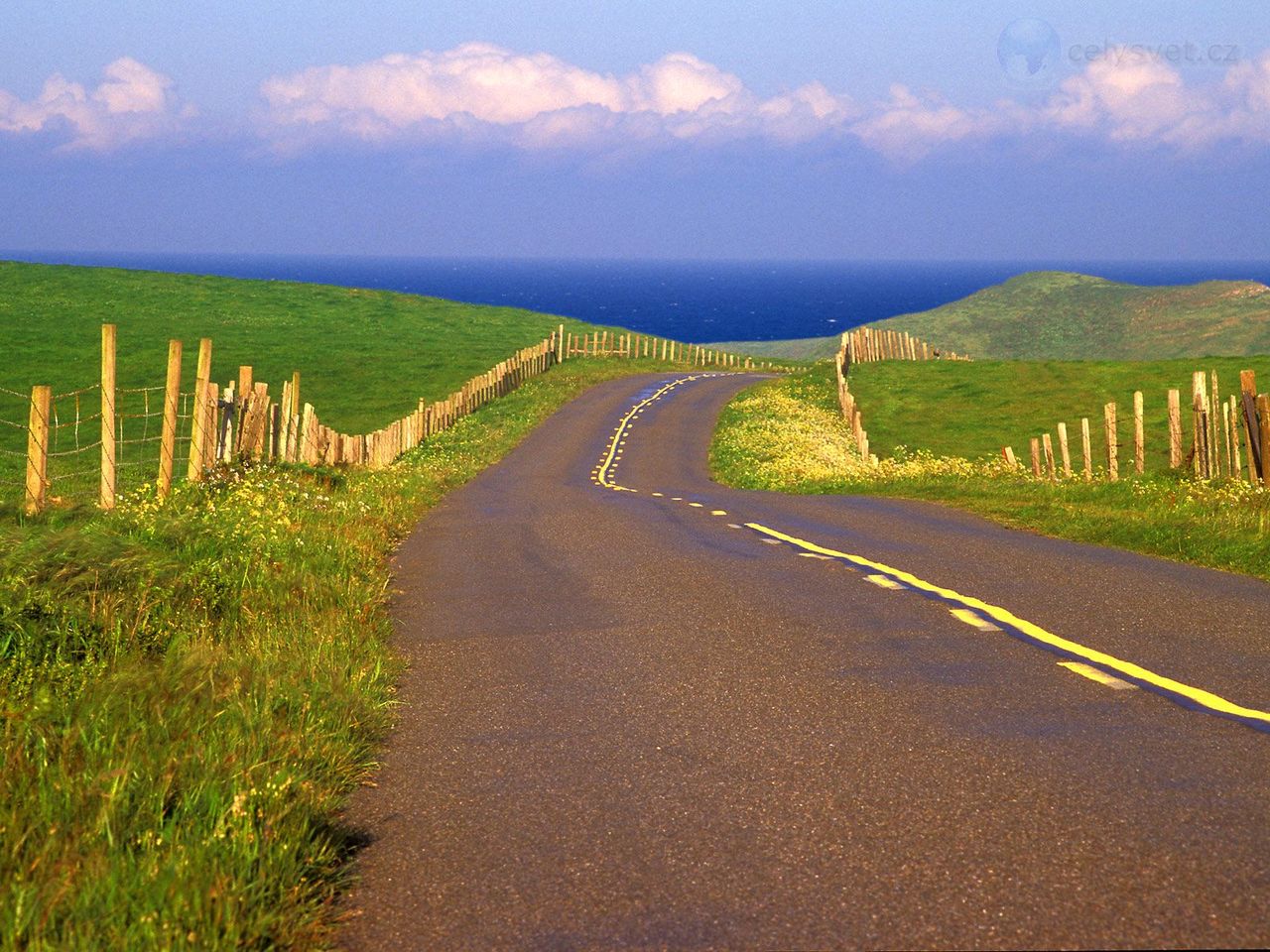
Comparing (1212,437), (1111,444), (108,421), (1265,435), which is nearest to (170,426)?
(108,421)

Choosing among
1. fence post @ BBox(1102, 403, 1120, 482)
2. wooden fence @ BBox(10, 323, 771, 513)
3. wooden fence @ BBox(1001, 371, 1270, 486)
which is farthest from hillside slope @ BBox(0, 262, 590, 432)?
wooden fence @ BBox(1001, 371, 1270, 486)

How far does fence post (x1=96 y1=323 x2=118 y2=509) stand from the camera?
16.3m

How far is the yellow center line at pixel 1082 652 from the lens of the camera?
24.0 feet

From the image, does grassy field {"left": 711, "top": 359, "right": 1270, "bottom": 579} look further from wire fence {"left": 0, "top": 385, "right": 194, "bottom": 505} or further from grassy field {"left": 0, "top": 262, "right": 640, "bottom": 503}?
grassy field {"left": 0, "top": 262, "right": 640, "bottom": 503}

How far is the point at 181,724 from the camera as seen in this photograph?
6.60 m

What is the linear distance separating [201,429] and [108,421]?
3.20 m

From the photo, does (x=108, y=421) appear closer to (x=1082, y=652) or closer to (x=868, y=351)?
(x=1082, y=652)

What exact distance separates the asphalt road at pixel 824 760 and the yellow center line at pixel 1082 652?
0.04 meters

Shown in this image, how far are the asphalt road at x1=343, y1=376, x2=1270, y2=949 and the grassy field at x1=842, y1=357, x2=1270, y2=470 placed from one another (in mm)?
27230

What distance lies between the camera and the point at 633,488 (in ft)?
92.3

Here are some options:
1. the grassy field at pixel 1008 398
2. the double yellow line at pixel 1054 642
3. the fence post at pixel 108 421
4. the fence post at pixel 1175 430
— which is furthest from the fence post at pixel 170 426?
the grassy field at pixel 1008 398

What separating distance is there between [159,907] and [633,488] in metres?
23.8

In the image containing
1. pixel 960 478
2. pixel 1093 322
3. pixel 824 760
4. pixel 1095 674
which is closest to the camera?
pixel 824 760

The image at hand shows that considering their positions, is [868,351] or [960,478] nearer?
[960,478]
